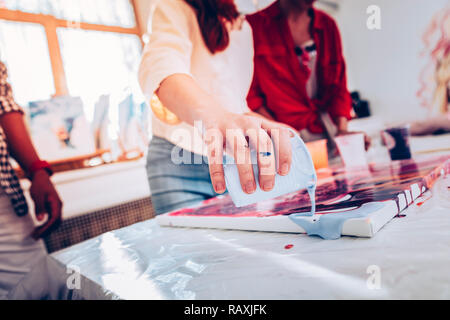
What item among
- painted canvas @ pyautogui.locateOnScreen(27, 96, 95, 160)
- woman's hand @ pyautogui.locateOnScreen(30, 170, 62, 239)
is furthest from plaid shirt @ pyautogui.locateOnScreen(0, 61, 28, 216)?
painted canvas @ pyautogui.locateOnScreen(27, 96, 95, 160)

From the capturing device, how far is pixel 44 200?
1503 millimetres

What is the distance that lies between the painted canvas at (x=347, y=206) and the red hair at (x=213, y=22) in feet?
1.78

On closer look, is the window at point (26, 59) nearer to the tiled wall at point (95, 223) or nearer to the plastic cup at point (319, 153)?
the tiled wall at point (95, 223)

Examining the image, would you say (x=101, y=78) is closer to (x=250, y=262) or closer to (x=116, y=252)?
(x=116, y=252)

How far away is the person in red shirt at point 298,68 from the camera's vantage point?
1.34 meters

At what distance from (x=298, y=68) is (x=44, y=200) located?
4.47 ft

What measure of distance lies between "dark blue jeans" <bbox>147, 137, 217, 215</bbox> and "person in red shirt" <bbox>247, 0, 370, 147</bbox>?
19.3 inches

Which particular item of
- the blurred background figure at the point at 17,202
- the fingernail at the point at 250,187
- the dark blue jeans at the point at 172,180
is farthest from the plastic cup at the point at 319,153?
the blurred background figure at the point at 17,202

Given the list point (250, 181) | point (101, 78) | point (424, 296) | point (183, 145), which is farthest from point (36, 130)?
point (424, 296)

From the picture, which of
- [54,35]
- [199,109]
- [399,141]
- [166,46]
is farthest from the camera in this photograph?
[54,35]

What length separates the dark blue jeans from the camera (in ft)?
3.30

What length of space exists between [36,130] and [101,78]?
0.78 metres

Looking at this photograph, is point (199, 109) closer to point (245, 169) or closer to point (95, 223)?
point (245, 169)

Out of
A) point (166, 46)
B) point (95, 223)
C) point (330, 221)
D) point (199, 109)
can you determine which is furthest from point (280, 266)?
point (95, 223)
